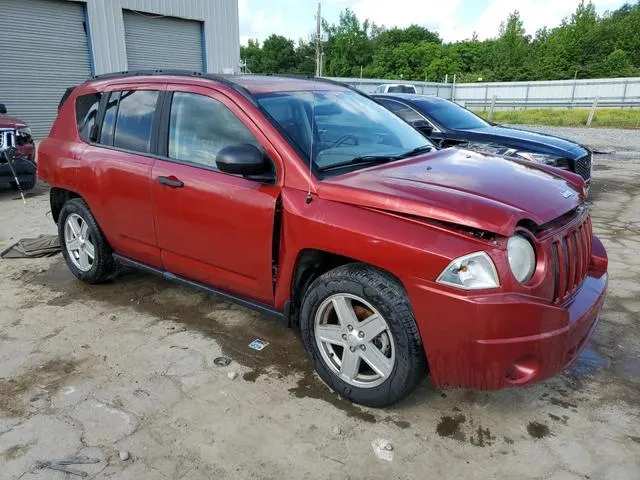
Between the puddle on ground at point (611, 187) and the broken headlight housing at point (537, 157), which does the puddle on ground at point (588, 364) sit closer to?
the broken headlight housing at point (537, 157)

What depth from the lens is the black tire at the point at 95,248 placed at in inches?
173

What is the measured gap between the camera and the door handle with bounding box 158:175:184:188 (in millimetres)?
3471

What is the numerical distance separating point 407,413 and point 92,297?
2981 mm

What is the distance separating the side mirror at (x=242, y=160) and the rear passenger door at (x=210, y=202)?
4.2 inches

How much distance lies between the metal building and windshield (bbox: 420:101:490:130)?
881 cm

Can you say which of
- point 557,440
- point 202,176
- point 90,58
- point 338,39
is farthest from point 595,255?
point 338,39

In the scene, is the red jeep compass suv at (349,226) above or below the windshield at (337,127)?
below

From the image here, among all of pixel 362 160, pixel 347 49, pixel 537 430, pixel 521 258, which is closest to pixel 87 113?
pixel 362 160

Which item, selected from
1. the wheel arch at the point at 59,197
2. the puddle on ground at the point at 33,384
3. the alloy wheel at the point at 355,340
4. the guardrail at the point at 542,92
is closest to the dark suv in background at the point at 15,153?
the wheel arch at the point at 59,197

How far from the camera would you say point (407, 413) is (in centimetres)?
285

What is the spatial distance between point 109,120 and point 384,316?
9.46 feet

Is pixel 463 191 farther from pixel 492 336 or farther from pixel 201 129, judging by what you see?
pixel 201 129

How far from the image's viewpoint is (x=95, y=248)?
446 cm

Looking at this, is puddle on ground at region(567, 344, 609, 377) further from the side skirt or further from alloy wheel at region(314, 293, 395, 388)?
the side skirt
